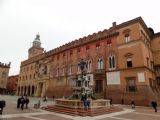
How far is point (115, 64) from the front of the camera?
83.4 ft

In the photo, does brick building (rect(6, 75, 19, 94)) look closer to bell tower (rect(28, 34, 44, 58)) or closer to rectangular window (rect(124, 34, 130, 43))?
bell tower (rect(28, 34, 44, 58))

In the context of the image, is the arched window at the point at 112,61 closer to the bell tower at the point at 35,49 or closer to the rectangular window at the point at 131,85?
the rectangular window at the point at 131,85

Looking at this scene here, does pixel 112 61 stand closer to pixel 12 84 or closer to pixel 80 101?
pixel 80 101

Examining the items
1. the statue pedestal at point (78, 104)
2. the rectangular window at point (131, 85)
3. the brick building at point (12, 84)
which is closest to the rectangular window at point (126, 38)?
the rectangular window at point (131, 85)

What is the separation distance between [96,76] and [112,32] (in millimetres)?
8788

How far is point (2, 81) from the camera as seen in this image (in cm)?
5666

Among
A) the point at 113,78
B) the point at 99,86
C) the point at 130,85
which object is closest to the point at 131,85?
the point at 130,85

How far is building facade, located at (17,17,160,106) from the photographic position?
2238cm

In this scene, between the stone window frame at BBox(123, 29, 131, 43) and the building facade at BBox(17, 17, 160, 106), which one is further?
the stone window frame at BBox(123, 29, 131, 43)

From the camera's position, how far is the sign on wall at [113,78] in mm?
24469

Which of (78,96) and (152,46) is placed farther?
(152,46)

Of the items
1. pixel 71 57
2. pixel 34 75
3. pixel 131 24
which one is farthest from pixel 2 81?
pixel 131 24

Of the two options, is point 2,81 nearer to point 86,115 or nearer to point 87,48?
point 87,48

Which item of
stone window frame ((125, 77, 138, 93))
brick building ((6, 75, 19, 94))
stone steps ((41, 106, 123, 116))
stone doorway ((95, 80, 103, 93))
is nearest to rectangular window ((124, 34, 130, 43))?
stone window frame ((125, 77, 138, 93))
